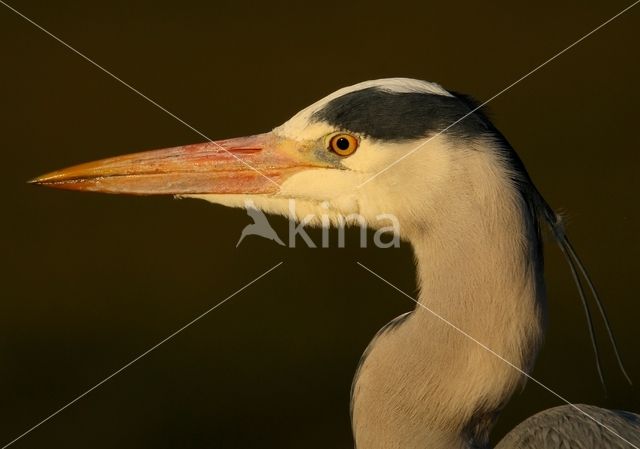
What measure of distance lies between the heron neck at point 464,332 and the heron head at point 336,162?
0.09 meters

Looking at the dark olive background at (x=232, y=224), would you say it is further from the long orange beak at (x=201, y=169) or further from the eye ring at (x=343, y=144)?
the eye ring at (x=343, y=144)

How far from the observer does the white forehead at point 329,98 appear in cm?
197

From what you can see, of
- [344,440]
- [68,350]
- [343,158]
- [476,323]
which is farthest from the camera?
[68,350]

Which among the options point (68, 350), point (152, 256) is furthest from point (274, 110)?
point (68, 350)

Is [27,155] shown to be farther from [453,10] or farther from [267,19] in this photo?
[453,10]

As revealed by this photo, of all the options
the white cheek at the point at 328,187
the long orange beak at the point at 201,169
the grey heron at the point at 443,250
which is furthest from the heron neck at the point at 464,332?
the long orange beak at the point at 201,169

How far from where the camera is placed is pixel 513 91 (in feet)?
17.3

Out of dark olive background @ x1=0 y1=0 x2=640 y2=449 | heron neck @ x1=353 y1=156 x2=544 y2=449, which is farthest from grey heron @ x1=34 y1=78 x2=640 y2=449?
dark olive background @ x1=0 y1=0 x2=640 y2=449

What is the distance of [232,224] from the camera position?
505cm

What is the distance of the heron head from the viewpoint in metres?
1.92

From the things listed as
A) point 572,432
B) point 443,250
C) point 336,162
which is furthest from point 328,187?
point 572,432

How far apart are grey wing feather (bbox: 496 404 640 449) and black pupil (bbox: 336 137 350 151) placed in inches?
24.9

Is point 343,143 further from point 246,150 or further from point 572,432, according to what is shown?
point 572,432

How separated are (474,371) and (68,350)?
10.4ft
